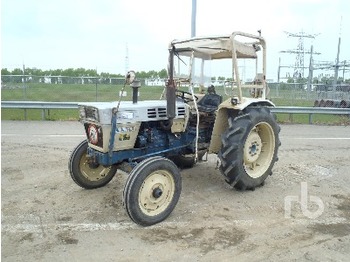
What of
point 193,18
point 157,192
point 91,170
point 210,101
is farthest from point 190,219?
point 193,18

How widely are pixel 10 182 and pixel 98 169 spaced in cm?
146

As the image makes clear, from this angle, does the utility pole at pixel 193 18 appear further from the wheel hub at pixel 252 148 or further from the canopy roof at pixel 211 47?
the wheel hub at pixel 252 148

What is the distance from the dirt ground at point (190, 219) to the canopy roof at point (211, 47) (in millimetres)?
2009

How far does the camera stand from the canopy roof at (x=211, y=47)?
4.95m

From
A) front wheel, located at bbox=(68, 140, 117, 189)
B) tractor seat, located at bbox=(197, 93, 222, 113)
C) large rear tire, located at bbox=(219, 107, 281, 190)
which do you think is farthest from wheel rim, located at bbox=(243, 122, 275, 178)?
front wheel, located at bbox=(68, 140, 117, 189)

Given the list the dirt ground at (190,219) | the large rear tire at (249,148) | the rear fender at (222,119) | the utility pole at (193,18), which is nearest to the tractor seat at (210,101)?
the rear fender at (222,119)

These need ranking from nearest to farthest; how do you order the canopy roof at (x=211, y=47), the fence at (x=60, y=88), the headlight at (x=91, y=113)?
the headlight at (x=91, y=113)
the canopy roof at (x=211, y=47)
the fence at (x=60, y=88)

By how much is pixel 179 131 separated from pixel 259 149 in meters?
1.37

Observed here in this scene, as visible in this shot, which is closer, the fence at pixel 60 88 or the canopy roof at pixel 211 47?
the canopy roof at pixel 211 47

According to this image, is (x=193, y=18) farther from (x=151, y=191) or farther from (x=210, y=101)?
(x=151, y=191)

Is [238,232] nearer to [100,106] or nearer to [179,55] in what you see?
[100,106]

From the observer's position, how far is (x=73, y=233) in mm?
3840

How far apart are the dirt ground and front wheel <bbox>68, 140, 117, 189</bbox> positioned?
128 millimetres

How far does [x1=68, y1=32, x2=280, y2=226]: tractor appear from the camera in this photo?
13.7 ft
